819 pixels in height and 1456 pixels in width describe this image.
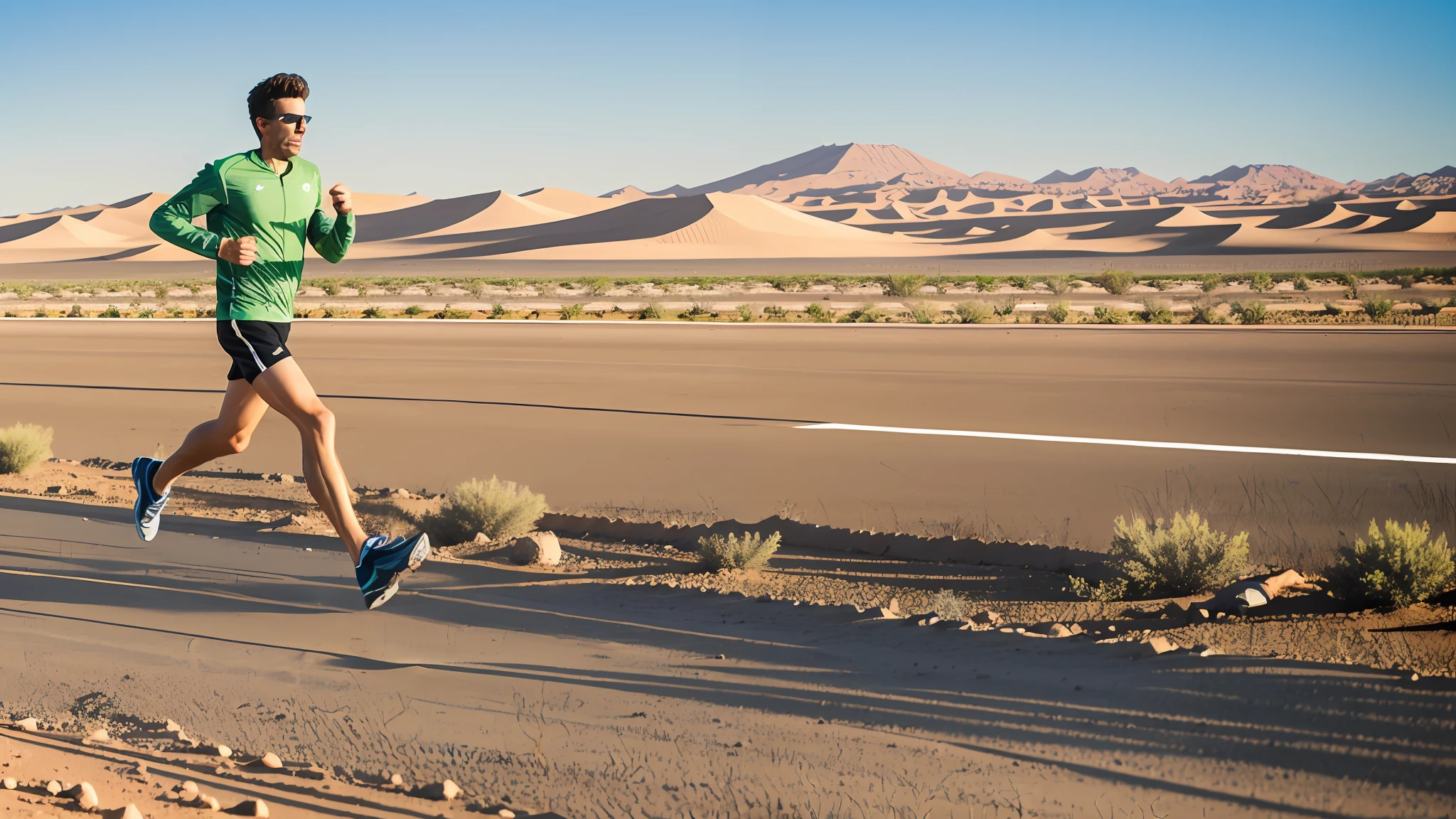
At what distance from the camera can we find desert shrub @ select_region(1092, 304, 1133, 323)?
36125mm

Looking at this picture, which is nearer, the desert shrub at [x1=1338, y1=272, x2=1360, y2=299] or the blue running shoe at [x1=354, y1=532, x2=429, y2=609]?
the blue running shoe at [x1=354, y1=532, x2=429, y2=609]

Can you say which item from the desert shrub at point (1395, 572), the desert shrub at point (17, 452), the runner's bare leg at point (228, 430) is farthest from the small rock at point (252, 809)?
the desert shrub at point (17, 452)

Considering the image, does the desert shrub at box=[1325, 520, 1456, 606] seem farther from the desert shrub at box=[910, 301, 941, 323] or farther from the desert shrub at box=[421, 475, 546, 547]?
the desert shrub at box=[910, 301, 941, 323]

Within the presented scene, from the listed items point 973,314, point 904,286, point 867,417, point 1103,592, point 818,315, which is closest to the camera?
point 1103,592

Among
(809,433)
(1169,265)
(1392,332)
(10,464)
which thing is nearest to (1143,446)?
(809,433)

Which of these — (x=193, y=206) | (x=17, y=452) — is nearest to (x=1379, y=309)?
(x=17, y=452)

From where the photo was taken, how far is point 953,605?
250 inches

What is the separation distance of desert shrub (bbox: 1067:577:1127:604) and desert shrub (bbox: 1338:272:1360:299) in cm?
4788

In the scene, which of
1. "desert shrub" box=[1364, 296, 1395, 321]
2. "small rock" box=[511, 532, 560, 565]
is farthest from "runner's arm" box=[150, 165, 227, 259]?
"desert shrub" box=[1364, 296, 1395, 321]

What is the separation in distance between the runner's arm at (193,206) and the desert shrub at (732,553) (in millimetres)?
3430

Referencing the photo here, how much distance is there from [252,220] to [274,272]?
0.78 feet

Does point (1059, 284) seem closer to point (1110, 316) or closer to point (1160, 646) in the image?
point (1110, 316)

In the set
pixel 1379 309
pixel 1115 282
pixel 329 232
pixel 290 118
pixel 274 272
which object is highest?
pixel 290 118

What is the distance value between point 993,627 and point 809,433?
869cm
